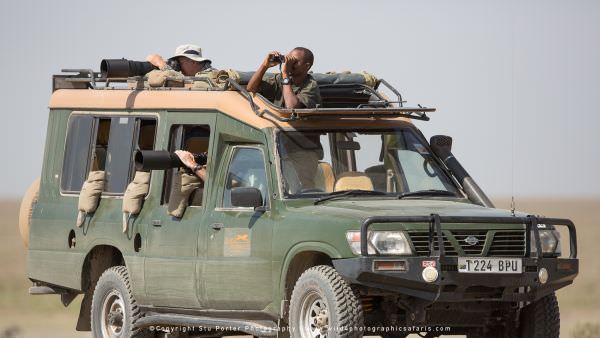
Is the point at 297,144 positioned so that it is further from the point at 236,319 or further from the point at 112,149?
the point at 112,149

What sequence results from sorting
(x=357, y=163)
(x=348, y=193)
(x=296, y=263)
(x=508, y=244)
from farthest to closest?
(x=357, y=163)
(x=348, y=193)
(x=296, y=263)
(x=508, y=244)

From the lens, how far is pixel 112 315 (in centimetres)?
1638

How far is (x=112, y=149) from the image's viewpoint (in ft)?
54.6

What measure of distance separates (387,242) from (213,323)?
7.17ft

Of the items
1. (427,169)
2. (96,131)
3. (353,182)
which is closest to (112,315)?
(96,131)

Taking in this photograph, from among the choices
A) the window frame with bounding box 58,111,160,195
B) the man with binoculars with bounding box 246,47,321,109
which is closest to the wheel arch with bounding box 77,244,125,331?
the window frame with bounding box 58,111,160,195

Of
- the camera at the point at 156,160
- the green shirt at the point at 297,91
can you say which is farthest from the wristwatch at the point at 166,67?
the camera at the point at 156,160

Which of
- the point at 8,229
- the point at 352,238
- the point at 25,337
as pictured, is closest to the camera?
the point at 352,238

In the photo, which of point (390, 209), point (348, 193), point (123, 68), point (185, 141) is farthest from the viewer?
point (123, 68)

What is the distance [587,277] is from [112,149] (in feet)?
135

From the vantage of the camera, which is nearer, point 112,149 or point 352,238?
point 352,238

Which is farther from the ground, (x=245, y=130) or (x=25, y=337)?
(x=245, y=130)

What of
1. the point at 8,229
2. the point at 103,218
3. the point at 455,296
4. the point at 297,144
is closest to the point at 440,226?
the point at 455,296

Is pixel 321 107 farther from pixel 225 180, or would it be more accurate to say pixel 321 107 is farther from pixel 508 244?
pixel 508 244
